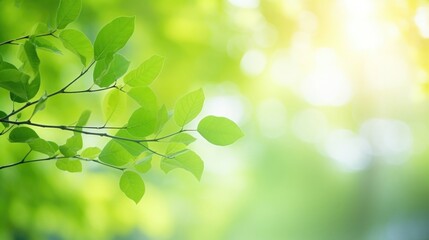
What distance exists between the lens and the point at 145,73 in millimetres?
368

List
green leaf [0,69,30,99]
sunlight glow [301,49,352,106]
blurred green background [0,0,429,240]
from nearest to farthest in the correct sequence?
green leaf [0,69,30,99], blurred green background [0,0,429,240], sunlight glow [301,49,352,106]

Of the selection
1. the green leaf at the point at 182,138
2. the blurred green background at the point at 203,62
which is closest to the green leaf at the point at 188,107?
the green leaf at the point at 182,138

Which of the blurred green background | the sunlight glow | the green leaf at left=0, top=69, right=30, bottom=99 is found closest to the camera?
the green leaf at left=0, top=69, right=30, bottom=99

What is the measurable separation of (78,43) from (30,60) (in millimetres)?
35

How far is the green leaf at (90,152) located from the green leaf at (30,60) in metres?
0.07

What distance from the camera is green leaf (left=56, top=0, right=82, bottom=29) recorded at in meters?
0.35

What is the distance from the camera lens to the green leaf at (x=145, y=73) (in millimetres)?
361

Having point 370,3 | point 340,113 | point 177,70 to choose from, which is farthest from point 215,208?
point 370,3

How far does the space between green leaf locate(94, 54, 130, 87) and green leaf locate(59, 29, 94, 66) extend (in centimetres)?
1

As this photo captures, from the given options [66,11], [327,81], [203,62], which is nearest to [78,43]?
[66,11]

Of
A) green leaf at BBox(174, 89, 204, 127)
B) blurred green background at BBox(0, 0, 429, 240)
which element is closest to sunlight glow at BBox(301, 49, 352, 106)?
blurred green background at BBox(0, 0, 429, 240)

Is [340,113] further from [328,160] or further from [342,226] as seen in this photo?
[342,226]

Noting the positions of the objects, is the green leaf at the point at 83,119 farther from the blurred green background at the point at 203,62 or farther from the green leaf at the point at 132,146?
the blurred green background at the point at 203,62

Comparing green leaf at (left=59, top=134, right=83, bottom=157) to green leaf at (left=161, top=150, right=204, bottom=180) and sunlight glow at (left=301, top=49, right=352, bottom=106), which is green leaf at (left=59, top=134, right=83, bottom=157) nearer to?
green leaf at (left=161, top=150, right=204, bottom=180)
